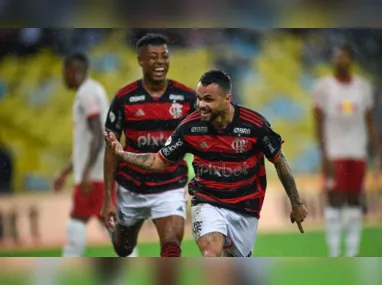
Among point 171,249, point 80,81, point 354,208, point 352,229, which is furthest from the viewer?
point 354,208

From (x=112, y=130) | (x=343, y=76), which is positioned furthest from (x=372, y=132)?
(x=112, y=130)

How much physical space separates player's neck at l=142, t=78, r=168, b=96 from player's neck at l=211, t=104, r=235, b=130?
0.92m

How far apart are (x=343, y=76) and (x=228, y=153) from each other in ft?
11.6

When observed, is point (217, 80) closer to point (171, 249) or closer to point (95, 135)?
point (171, 249)

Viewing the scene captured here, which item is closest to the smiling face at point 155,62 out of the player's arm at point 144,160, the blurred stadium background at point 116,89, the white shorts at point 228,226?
the player's arm at point 144,160

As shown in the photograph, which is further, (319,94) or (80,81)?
(319,94)

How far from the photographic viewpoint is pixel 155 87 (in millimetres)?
7797

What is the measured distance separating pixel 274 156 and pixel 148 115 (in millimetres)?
1201

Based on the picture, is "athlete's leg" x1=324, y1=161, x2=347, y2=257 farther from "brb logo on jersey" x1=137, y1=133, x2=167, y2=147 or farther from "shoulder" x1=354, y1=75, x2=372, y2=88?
"brb logo on jersey" x1=137, y1=133, x2=167, y2=147

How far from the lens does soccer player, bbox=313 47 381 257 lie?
10.1 meters

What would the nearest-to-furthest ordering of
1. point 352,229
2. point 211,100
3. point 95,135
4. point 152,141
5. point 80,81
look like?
point 211,100 → point 152,141 → point 95,135 → point 80,81 → point 352,229

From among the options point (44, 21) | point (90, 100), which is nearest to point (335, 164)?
point (90, 100)

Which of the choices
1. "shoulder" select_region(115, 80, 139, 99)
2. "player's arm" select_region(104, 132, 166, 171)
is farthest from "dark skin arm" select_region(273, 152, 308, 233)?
"shoulder" select_region(115, 80, 139, 99)

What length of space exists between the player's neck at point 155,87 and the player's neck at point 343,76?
2.88 m
